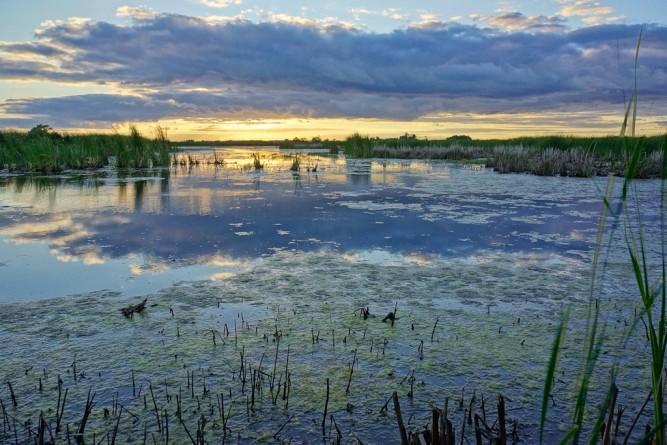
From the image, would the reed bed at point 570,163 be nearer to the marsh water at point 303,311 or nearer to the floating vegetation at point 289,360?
the marsh water at point 303,311

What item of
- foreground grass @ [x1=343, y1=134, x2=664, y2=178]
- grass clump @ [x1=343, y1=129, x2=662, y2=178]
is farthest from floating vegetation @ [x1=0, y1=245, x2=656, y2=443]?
grass clump @ [x1=343, y1=129, x2=662, y2=178]

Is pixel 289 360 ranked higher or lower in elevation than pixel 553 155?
lower

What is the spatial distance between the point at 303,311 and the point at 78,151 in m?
22.6

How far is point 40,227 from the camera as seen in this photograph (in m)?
8.97

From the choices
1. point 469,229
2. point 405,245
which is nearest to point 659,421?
point 405,245

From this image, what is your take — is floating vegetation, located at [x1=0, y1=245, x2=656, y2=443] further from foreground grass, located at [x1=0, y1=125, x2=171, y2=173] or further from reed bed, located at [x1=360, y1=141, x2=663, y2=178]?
foreground grass, located at [x1=0, y1=125, x2=171, y2=173]

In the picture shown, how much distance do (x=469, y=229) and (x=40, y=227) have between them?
7.55 m

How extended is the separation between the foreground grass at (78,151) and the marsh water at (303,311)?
13.0 metres

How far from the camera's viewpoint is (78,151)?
23734mm

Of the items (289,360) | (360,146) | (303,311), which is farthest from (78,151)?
(289,360)

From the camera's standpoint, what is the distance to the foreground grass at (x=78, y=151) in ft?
71.3

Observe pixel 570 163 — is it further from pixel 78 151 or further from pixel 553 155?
pixel 78 151

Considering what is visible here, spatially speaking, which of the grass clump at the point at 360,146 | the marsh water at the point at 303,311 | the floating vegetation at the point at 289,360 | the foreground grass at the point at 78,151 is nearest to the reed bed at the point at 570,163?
the grass clump at the point at 360,146

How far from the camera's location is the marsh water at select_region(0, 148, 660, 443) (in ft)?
10.3
